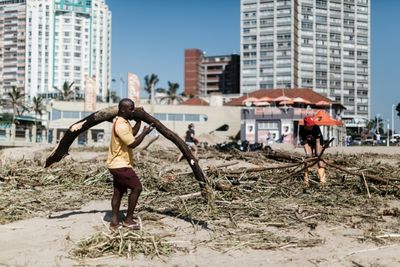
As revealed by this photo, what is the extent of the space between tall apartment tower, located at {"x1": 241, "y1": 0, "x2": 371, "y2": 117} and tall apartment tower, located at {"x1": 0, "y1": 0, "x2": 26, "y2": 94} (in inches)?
2687

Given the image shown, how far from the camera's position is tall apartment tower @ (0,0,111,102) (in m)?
138

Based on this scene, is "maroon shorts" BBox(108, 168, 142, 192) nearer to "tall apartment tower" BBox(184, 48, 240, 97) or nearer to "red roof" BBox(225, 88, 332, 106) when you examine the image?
"red roof" BBox(225, 88, 332, 106)

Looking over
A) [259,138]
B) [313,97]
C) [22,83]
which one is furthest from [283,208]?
[22,83]

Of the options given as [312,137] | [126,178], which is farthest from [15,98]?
[126,178]

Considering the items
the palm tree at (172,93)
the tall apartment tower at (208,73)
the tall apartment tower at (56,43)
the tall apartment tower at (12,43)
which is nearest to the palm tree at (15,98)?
the palm tree at (172,93)

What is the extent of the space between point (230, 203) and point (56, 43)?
14124cm

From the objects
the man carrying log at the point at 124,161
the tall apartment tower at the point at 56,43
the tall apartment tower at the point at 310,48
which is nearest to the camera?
the man carrying log at the point at 124,161

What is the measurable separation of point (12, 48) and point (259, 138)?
10660 cm

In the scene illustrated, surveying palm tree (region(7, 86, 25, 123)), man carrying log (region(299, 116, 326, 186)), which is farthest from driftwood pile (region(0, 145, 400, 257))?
palm tree (region(7, 86, 25, 123))

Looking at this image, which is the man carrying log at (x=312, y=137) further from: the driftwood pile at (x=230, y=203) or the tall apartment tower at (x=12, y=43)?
the tall apartment tower at (x=12, y=43)

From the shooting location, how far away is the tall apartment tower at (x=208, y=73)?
149125 mm

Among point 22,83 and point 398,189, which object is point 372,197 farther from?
point 22,83

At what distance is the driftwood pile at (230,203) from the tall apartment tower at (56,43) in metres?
131

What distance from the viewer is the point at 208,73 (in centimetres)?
15562
